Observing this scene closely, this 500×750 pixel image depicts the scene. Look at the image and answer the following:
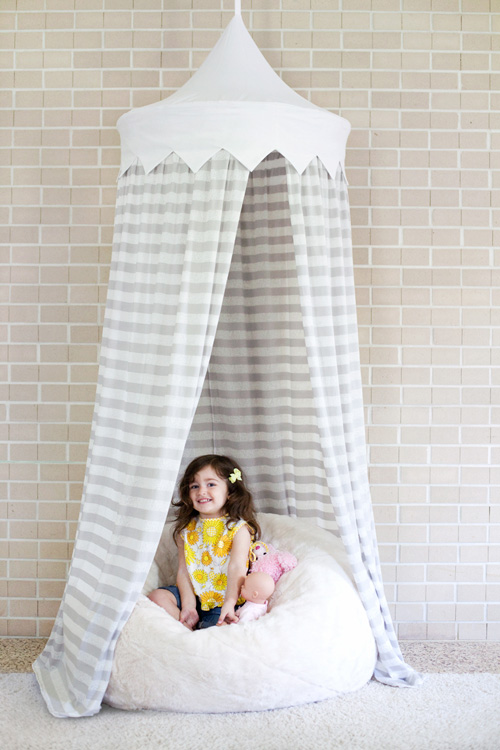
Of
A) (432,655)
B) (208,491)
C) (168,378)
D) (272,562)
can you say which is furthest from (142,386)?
(432,655)

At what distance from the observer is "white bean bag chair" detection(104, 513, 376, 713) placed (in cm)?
222

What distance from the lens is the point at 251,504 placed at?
9.09ft

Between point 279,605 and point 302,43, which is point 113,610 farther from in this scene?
point 302,43

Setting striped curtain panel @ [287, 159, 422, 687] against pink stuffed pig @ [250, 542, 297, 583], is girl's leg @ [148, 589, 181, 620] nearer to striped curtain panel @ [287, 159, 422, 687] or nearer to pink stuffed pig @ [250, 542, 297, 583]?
pink stuffed pig @ [250, 542, 297, 583]

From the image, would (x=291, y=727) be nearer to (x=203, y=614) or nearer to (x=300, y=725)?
(x=300, y=725)

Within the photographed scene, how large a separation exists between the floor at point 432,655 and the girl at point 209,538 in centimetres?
63

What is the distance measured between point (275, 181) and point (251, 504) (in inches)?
47.8

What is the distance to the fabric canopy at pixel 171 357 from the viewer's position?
2.28m

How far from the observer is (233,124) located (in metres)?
2.29

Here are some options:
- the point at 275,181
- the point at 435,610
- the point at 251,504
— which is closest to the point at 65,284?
the point at 275,181

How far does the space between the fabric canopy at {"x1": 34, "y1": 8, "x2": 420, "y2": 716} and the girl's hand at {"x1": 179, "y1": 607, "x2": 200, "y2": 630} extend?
36 centimetres

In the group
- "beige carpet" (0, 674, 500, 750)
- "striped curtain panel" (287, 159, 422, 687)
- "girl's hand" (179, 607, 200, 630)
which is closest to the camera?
"beige carpet" (0, 674, 500, 750)

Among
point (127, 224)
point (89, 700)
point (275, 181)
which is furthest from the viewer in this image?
point (275, 181)

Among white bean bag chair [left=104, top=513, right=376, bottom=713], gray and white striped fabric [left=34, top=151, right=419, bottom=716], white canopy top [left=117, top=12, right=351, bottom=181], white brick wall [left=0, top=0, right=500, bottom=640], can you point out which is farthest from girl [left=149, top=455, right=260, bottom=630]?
white canopy top [left=117, top=12, right=351, bottom=181]
